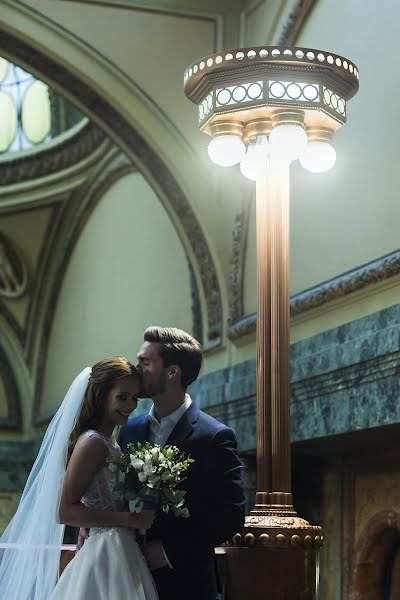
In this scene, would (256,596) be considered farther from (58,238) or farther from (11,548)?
(58,238)

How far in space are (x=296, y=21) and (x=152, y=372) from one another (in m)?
4.17

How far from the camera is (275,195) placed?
488 cm

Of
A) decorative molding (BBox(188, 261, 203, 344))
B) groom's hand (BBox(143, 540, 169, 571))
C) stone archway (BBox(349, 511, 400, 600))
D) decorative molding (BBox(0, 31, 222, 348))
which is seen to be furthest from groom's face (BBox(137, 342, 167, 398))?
decorative molding (BBox(188, 261, 203, 344))

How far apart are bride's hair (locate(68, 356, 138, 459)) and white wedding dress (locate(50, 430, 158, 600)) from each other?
9 centimetres

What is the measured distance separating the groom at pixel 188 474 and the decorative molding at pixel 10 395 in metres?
10.6

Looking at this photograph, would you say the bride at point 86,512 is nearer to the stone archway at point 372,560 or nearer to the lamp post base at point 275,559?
the lamp post base at point 275,559

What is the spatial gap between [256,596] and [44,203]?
31.6ft

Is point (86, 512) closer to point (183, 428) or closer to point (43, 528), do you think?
point (43, 528)

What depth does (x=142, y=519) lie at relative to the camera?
4121mm

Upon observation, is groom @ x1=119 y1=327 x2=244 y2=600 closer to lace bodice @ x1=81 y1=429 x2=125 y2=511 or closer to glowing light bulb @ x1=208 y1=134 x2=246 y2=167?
lace bodice @ x1=81 y1=429 x2=125 y2=511

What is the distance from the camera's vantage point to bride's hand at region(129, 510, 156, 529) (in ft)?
13.5

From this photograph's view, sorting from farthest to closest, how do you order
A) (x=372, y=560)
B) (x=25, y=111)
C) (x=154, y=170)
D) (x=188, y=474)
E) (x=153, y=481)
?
1. (x=25, y=111)
2. (x=154, y=170)
3. (x=372, y=560)
4. (x=188, y=474)
5. (x=153, y=481)

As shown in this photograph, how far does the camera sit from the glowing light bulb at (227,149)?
4.79m

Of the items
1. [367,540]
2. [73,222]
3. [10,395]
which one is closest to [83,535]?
[367,540]
